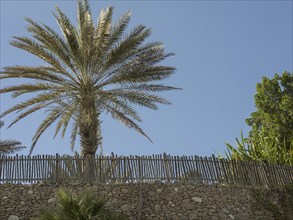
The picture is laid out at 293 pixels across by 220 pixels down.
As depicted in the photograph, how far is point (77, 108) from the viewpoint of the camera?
18438 mm

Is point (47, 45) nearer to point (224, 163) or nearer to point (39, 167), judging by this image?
point (39, 167)

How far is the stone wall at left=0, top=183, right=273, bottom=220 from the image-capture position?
14383 millimetres

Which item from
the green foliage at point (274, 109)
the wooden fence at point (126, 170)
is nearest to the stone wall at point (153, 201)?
the wooden fence at point (126, 170)

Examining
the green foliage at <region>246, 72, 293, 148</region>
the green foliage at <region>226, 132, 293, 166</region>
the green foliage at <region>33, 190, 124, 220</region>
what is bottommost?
the green foliage at <region>33, 190, 124, 220</region>

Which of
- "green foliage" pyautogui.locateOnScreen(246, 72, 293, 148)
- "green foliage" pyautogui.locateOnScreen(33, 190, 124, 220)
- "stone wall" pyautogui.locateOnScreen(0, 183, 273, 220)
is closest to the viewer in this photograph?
"green foliage" pyautogui.locateOnScreen(33, 190, 124, 220)

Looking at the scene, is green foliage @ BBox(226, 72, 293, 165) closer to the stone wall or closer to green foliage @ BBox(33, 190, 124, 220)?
the stone wall

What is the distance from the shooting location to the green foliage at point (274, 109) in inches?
900

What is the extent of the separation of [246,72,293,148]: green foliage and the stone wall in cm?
747

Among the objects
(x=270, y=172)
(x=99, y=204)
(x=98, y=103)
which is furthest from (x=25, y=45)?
(x=270, y=172)

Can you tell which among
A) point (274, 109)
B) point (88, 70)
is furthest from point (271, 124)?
point (88, 70)

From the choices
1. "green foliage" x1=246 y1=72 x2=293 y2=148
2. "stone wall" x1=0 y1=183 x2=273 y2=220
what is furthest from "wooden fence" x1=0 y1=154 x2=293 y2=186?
"green foliage" x1=246 y1=72 x2=293 y2=148

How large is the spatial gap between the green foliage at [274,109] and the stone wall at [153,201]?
24.5 feet

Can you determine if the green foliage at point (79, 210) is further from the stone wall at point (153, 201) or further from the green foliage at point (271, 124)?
the green foliage at point (271, 124)

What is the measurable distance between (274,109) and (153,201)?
1119cm
